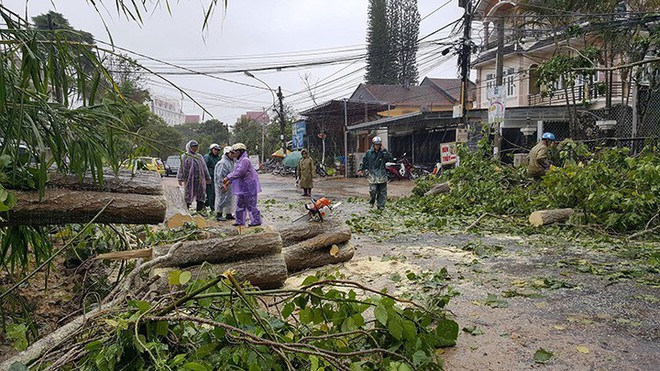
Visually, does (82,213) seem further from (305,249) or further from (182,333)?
(305,249)

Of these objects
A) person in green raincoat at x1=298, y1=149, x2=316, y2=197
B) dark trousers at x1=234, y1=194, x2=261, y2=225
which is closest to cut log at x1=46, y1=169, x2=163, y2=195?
dark trousers at x1=234, y1=194, x2=261, y2=225

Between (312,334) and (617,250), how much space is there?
4.45m

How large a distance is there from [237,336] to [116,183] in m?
1.52

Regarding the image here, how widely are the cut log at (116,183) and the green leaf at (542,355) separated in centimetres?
261

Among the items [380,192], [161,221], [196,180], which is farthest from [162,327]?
[380,192]

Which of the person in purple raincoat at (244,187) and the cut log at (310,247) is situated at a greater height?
the person in purple raincoat at (244,187)

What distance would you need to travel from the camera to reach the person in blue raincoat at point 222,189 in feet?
29.7

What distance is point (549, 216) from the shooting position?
7.10 metres

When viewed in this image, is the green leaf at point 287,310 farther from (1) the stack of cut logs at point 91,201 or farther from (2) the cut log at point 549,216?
(2) the cut log at point 549,216

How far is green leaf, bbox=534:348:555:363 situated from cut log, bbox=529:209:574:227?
4.76 meters

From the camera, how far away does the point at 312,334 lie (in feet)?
8.75

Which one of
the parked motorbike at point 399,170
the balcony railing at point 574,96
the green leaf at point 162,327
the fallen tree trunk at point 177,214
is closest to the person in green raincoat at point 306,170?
the fallen tree trunk at point 177,214

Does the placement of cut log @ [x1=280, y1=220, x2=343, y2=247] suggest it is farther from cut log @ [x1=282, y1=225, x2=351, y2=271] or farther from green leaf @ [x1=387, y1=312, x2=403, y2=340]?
green leaf @ [x1=387, y1=312, x2=403, y2=340]

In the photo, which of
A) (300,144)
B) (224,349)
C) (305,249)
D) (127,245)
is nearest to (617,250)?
(305,249)
